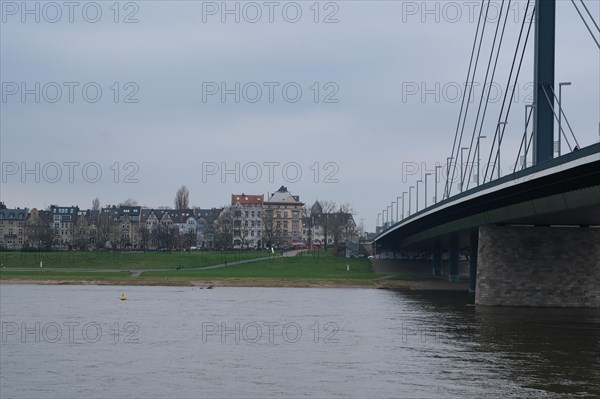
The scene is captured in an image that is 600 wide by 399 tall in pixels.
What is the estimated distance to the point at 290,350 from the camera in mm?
44188

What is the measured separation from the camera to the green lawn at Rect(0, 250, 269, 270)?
453 feet

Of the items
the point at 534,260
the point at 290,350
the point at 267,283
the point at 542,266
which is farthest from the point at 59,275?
the point at 290,350

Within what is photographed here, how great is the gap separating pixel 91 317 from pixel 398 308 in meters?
23.7

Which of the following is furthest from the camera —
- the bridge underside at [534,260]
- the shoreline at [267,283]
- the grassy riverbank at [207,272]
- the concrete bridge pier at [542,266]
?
the grassy riverbank at [207,272]

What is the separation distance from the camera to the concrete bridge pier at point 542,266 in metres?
74.2

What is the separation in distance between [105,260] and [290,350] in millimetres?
104677

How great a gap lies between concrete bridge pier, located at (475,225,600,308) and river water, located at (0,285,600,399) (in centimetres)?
371

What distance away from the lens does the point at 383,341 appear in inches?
1925

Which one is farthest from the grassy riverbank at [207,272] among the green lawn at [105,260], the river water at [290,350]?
the river water at [290,350]

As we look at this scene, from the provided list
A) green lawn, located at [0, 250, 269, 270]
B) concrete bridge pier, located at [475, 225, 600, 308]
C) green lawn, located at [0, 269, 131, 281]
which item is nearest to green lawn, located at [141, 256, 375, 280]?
green lawn, located at [0, 269, 131, 281]

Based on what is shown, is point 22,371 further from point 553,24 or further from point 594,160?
point 553,24

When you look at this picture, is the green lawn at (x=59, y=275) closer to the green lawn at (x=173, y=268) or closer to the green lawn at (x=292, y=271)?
the green lawn at (x=173, y=268)

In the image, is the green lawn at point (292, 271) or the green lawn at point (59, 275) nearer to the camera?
the green lawn at point (59, 275)

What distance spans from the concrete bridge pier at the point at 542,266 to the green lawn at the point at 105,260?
70.8 m
